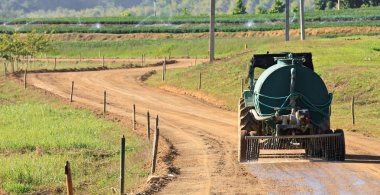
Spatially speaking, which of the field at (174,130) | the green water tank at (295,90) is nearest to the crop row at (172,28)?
the field at (174,130)

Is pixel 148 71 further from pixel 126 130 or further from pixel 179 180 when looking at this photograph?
pixel 179 180

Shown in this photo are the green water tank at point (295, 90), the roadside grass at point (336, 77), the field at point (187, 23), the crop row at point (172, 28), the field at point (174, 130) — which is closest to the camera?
the field at point (174, 130)

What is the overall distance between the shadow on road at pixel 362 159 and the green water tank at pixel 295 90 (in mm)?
1326

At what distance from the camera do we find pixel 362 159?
2673cm

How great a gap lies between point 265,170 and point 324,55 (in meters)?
34.3

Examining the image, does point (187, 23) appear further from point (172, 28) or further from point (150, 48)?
point (150, 48)

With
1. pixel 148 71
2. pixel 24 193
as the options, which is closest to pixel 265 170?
pixel 24 193

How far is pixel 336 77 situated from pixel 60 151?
2163 centimetres

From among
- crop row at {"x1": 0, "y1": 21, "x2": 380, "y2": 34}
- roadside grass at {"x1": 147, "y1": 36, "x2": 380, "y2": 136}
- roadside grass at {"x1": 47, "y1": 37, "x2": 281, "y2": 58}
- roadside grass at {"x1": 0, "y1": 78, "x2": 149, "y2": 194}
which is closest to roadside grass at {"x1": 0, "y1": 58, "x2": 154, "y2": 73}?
roadside grass at {"x1": 47, "y1": 37, "x2": 281, "y2": 58}

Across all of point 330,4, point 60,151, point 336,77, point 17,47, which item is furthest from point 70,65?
point 330,4

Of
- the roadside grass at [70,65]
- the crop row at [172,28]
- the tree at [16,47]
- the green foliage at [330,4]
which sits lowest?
the roadside grass at [70,65]

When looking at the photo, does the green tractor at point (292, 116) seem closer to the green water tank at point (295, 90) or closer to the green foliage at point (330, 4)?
the green water tank at point (295, 90)

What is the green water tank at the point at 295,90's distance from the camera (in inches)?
1032

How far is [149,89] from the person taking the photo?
189ft
